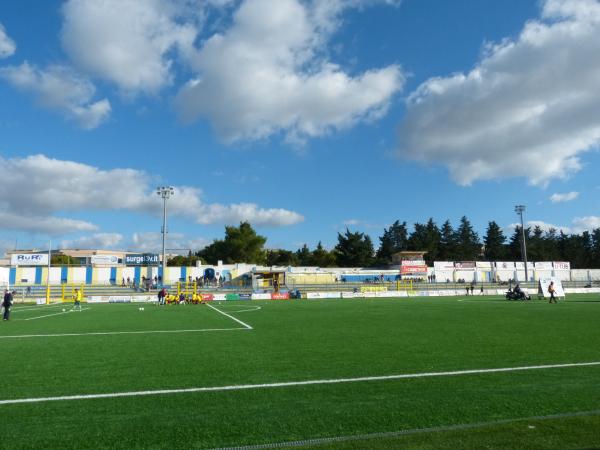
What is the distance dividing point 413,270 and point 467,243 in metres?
48.1

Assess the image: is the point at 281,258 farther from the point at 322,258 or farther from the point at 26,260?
the point at 26,260

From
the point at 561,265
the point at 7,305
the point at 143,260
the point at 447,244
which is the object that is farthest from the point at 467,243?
the point at 7,305

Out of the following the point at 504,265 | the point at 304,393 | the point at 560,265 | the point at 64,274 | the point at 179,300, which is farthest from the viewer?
the point at 560,265

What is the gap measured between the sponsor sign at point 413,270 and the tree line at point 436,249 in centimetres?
2451

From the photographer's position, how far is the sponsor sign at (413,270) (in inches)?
3285

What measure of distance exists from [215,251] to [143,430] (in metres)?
105

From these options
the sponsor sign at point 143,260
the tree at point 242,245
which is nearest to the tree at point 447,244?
the tree at point 242,245

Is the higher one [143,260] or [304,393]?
A: [143,260]

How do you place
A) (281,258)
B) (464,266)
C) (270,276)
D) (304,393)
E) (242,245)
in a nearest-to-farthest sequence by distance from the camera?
(304,393) → (270,276) → (464,266) → (242,245) → (281,258)

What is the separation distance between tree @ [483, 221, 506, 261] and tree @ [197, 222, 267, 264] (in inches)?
2547

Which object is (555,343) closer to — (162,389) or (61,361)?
(162,389)

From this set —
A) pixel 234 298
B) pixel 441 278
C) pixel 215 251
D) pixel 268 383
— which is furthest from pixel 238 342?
pixel 215 251

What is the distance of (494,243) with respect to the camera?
123 m

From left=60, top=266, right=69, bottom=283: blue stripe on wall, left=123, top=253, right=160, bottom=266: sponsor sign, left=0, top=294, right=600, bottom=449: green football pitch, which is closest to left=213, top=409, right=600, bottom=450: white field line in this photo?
left=0, top=294, right=600, bottom=449: green football pitch
